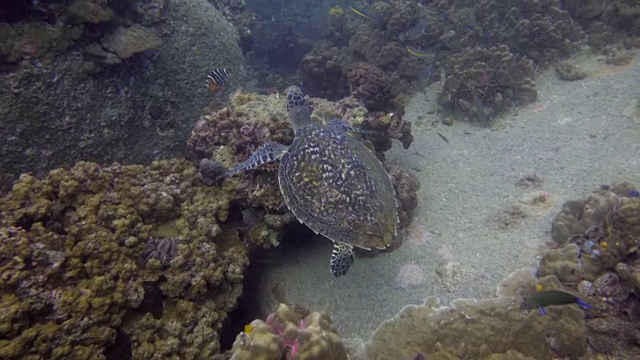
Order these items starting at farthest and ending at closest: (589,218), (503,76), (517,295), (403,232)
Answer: (503,76) → (403,232) → (589,218) → (517,295)

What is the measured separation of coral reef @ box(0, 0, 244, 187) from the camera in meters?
4.83

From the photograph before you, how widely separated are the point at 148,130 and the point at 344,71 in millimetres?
5091

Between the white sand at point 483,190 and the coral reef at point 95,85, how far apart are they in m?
3.28

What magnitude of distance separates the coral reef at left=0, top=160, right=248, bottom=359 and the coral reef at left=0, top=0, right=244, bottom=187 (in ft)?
5.38

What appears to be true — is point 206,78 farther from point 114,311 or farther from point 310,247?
point 114,311

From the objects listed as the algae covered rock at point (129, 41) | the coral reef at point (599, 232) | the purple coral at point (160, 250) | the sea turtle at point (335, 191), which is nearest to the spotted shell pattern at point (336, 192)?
the sea turtle at point (335, 191)

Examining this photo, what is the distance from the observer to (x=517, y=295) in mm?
3998

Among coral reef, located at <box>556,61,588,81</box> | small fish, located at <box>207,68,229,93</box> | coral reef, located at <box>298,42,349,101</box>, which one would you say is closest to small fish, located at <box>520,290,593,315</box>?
small fish, located at <box>207,68,229,93</box>

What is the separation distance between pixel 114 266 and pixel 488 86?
8416 mm

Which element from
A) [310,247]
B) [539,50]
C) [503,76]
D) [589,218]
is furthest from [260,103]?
[539,50]

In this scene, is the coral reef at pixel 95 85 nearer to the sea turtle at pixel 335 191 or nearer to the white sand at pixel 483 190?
the sea turtle at pixel 335 191

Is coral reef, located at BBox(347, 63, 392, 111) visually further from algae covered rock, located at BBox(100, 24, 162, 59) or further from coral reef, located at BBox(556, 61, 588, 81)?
coral reef, located at BBox(556, 61, 588, 81)

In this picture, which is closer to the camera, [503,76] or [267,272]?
[267,272]

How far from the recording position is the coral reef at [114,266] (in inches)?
116
